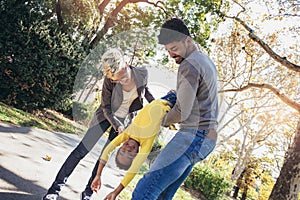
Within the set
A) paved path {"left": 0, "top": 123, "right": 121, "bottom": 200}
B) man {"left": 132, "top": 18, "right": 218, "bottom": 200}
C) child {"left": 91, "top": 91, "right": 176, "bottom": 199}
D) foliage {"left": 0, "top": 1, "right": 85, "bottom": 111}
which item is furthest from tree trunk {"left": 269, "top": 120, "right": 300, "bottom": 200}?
foliage {"left": 0, "top": 1, "right": 85, "bottom": 111}

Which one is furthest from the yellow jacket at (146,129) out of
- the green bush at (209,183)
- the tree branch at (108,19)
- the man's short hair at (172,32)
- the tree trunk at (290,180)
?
the green bush at (209,183)

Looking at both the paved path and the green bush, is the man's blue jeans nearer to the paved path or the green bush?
the paved path

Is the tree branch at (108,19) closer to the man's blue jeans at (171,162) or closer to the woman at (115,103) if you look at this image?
the woman at (115,103)

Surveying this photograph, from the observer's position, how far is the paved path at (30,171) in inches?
109

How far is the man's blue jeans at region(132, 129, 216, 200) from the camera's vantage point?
1.69 metres

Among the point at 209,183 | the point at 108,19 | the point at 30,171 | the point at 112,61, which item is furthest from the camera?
the point at 108,19

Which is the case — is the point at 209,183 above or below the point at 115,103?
above

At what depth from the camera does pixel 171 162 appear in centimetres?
170

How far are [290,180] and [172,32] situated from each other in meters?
4.38

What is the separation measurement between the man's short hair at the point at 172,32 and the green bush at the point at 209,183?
356 inches

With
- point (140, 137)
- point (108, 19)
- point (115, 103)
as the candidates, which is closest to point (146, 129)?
point (140, 137)

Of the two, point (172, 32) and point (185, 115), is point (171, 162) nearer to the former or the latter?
point (185, 115)

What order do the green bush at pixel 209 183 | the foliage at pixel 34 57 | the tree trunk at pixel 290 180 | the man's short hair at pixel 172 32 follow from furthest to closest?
the green bush at pixel 209 183 → the foliage at pixel 34 57 → the tree trunk at pixel 290 180 → the man's short hair at pixel 172 32

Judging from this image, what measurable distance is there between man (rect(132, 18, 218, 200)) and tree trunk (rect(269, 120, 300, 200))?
4.02m
